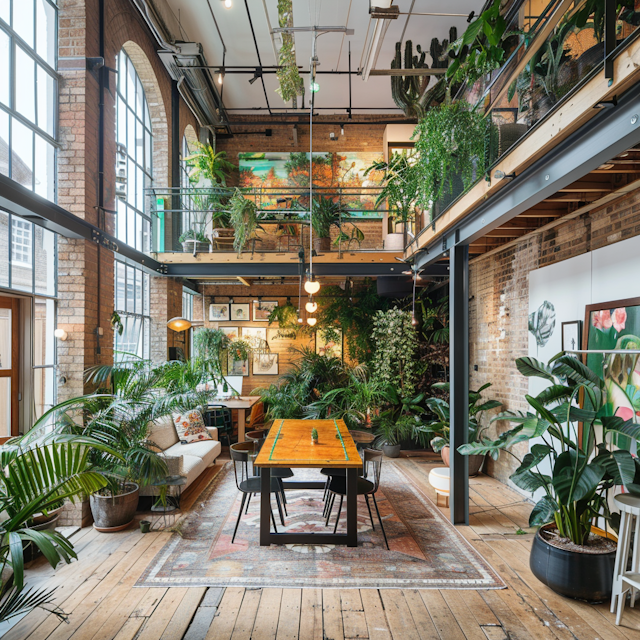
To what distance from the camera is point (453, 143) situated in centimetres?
397

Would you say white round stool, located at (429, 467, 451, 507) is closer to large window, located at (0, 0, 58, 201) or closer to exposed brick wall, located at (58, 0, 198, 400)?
exposed brick wall, located at (58, 0, 198, 400)

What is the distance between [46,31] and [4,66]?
0.96m

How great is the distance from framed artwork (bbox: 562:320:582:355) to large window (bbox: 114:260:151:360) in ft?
16.8

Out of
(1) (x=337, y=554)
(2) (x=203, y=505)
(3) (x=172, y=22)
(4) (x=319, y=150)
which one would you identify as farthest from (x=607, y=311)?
(4) (x=319, y=150)

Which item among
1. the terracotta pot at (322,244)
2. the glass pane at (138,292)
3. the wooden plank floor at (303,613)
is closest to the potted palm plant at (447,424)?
the wooden plank floor at (303,613)

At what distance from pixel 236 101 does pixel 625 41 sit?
916cm

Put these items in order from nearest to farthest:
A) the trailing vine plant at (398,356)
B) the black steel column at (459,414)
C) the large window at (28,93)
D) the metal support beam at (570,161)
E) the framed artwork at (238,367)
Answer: the metal support beam at (570,161)
the large window at (28,93)
the black steel column at (459,414)
the trailing vine plant at (398,356)
the framed artwork at (238,367)

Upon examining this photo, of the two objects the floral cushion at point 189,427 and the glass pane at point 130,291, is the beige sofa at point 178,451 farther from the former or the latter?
the glass pane at point 130,291

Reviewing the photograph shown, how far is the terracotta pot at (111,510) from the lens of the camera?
452 centimetres

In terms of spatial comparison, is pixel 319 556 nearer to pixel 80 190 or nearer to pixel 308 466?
pixel 308 466

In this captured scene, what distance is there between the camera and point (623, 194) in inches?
147

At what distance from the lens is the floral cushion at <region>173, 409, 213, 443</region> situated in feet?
21.5

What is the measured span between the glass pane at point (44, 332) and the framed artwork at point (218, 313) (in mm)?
6331

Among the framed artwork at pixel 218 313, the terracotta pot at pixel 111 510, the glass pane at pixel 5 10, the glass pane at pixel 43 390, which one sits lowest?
the terracotta pot at pixel 111 510
